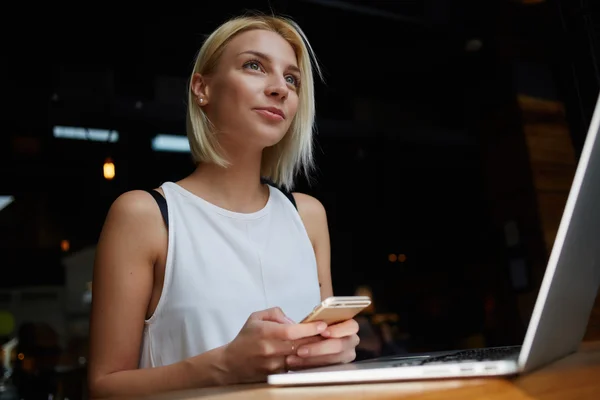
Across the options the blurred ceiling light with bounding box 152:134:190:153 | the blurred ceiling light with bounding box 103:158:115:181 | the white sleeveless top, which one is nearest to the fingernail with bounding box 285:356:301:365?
the white sleeveless top

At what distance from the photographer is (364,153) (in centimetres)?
441

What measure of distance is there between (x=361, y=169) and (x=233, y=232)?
307 cm

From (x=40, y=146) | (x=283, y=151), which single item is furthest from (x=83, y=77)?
(x=283, y=151)

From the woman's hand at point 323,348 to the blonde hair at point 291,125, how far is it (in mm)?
752

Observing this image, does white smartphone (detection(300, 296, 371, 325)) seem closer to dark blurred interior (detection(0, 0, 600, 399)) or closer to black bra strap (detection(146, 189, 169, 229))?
black bra strap (detection(146, 189, 169, 229))

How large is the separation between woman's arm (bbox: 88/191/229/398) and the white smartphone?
0.43 meters

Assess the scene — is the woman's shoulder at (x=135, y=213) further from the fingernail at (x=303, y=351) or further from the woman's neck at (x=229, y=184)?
the fingernail at (x=303, y=351)

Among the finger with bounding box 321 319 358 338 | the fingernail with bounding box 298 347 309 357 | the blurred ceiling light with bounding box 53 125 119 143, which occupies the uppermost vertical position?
the blurred ceiling light with bounding box 53 125 119 143

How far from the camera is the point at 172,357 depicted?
134 centimetres

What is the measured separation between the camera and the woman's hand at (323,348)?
0.86m

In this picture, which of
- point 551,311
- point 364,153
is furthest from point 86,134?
point 551,311

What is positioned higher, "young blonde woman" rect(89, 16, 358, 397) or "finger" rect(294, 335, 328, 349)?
"young blonde woman" rect(89, 16, 358, 397)

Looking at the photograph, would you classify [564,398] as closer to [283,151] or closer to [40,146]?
[283,151]

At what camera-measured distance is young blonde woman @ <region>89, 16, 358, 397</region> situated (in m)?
1.24
